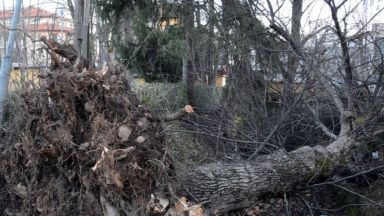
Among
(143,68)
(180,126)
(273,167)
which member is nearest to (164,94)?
(143,68)

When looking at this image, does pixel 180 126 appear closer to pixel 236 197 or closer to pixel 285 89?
pixel 285 89

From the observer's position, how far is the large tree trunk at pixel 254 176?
12.6 ft

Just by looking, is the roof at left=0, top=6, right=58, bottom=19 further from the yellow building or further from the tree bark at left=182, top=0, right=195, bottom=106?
the yellow building

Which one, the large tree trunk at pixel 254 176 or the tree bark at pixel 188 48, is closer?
the large tree trunk at pixel 254 176

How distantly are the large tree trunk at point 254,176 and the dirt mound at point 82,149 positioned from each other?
1.61 feet

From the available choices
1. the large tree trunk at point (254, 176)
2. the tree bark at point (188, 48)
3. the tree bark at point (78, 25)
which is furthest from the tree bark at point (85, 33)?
the large tree trunk at point (254, 176)

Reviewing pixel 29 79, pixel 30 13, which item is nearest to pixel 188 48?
pixel 29 79

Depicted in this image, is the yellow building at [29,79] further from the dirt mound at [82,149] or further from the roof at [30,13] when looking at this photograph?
the roof at [30,13]

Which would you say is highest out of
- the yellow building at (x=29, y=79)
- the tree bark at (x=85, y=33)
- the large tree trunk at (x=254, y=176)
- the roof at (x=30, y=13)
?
the roof at (x=30, y=13)

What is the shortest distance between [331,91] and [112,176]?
142 inches

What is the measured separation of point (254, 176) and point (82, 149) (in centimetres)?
159

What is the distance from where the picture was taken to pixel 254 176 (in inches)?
163

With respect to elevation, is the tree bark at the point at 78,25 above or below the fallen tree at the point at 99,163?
above

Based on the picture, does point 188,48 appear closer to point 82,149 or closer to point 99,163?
point 82,149
